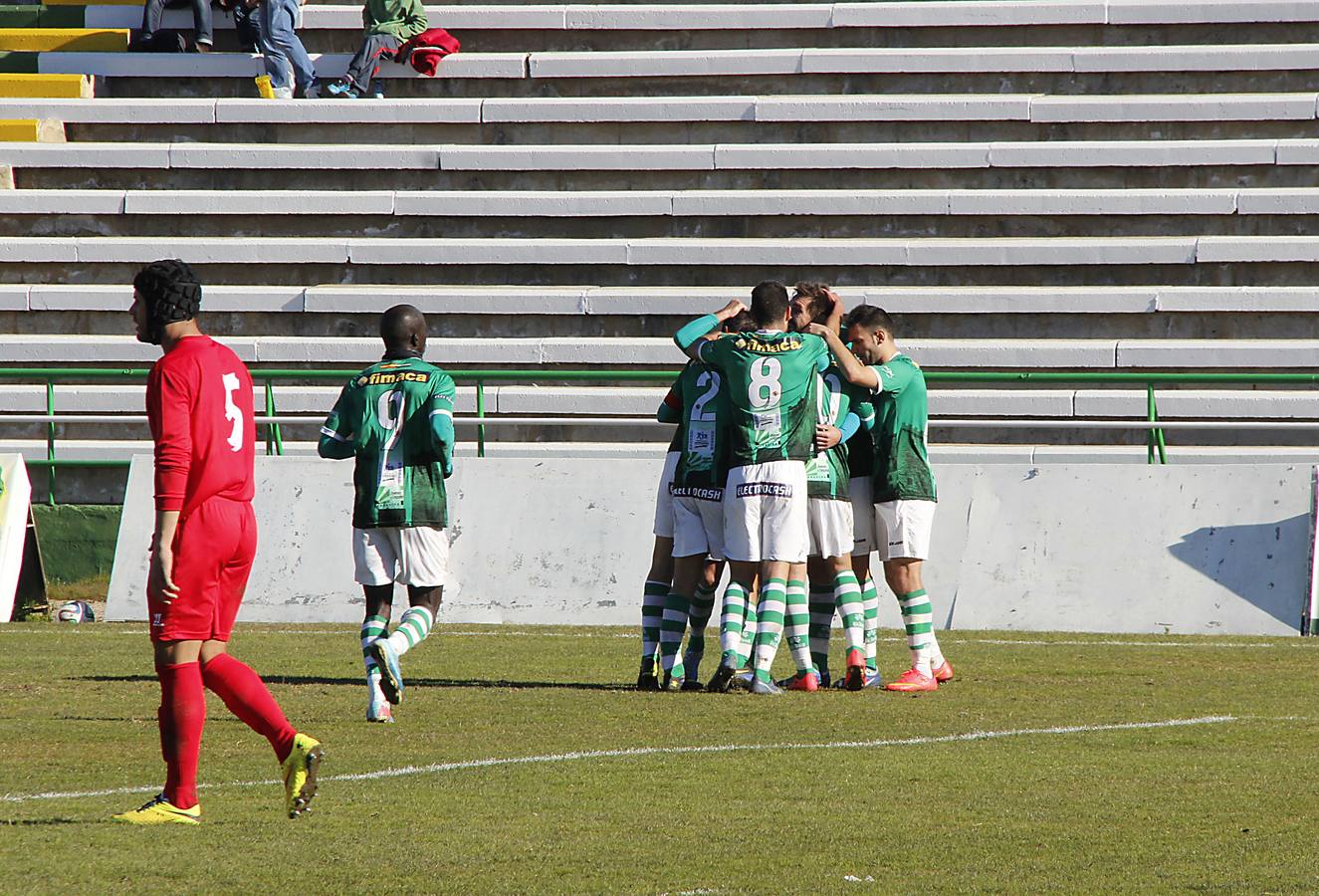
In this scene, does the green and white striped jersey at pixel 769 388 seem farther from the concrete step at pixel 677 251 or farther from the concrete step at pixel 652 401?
the concrete step at pixel 677 251

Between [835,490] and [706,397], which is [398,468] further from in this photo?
[835,490]

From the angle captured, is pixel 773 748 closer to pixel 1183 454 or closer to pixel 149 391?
pixel 149 391

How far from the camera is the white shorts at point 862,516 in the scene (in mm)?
10625

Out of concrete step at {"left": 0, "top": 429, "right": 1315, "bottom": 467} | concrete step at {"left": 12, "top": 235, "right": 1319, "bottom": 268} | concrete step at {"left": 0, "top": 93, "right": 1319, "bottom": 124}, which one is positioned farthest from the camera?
concrete step at {"left": 0, "top": 93, "right": 1319, "bottom": 124}

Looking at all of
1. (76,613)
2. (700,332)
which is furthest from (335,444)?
(76,613)

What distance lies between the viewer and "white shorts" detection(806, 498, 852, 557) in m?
10.2

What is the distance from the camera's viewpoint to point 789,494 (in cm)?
976

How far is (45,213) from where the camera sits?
21.7m

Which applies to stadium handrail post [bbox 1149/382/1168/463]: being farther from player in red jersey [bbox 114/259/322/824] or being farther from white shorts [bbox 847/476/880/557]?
player in red jersey [bbox 114/259/322/824]

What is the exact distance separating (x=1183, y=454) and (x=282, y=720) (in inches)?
535

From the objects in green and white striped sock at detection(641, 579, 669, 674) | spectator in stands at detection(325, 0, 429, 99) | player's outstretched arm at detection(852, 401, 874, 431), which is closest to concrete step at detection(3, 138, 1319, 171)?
spectator in stands at detection(325, 0, 429, 99)

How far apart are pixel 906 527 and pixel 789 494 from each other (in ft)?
3.00

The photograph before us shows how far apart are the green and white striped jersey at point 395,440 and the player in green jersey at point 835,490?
84.6 inches

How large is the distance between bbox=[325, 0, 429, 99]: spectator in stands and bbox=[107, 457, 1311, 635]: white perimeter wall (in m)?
8.41
